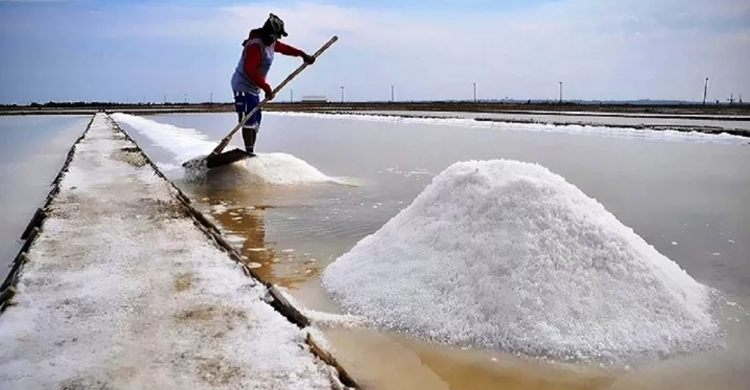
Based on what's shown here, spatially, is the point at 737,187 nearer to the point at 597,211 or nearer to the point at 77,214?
the point at 597,211

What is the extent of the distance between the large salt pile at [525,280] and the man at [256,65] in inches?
138

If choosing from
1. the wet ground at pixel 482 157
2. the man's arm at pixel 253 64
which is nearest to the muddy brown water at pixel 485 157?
the wet ground at pixel 482 157

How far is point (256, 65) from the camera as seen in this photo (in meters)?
5.90

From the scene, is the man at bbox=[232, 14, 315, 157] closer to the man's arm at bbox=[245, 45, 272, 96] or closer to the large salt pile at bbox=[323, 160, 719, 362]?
the man's arm at bbox=[245, 45, 272, 96]

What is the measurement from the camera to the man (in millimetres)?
5871

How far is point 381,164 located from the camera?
8172mm

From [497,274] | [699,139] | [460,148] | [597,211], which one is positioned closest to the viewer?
[497,274]

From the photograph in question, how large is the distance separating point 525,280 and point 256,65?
4305 millimetres

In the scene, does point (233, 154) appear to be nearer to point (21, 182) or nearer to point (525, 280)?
point (21, 182)

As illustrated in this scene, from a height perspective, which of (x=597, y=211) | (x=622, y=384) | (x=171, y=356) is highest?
(x=597, y=211)

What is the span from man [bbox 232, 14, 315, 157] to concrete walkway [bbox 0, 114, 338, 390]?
2862 mm

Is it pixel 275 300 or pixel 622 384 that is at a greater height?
pixel 275 300

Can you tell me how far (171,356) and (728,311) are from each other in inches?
82.8

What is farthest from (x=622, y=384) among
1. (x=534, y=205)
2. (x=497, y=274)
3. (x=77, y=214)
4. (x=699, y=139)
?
(x=699, y=139)
